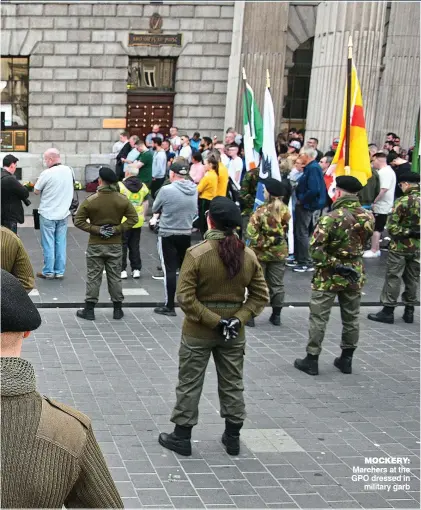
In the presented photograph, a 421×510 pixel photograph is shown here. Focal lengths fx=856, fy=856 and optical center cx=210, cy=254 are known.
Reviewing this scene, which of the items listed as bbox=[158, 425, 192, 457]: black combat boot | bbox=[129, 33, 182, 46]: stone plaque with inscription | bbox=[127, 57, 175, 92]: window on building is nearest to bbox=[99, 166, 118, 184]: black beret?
bbox=[158, 425, 192, 457]: black combat boot

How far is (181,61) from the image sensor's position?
71.9 ft

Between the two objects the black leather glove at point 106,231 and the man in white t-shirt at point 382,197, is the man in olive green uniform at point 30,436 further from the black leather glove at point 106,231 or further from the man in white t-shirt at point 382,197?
the man in white t-shirt at point 382,197

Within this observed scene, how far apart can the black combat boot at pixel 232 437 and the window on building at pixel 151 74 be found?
55.6 feet

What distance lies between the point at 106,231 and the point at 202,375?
3616 millimetres

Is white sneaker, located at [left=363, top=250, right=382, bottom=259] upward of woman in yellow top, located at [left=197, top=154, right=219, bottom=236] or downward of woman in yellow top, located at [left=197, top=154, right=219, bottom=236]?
downward

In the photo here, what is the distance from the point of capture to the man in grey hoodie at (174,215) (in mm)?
9742

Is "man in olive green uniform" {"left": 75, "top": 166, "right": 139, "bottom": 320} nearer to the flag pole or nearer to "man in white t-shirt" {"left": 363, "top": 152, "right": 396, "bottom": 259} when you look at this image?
the flag pole

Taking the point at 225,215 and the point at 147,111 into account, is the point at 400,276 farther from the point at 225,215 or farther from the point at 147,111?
the point at 147,111

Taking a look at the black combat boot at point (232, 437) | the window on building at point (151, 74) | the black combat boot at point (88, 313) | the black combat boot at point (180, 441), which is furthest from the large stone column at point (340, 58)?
the black combat boot at point (180, 441)

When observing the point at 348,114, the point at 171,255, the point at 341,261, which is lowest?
the point at 171,255

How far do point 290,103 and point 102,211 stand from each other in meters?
15.1

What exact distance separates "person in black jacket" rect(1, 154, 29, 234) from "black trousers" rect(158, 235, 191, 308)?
2.06m

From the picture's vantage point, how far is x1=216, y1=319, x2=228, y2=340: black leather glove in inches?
238

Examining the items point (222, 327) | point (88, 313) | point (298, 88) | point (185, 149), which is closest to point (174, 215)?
point (88, 313)
